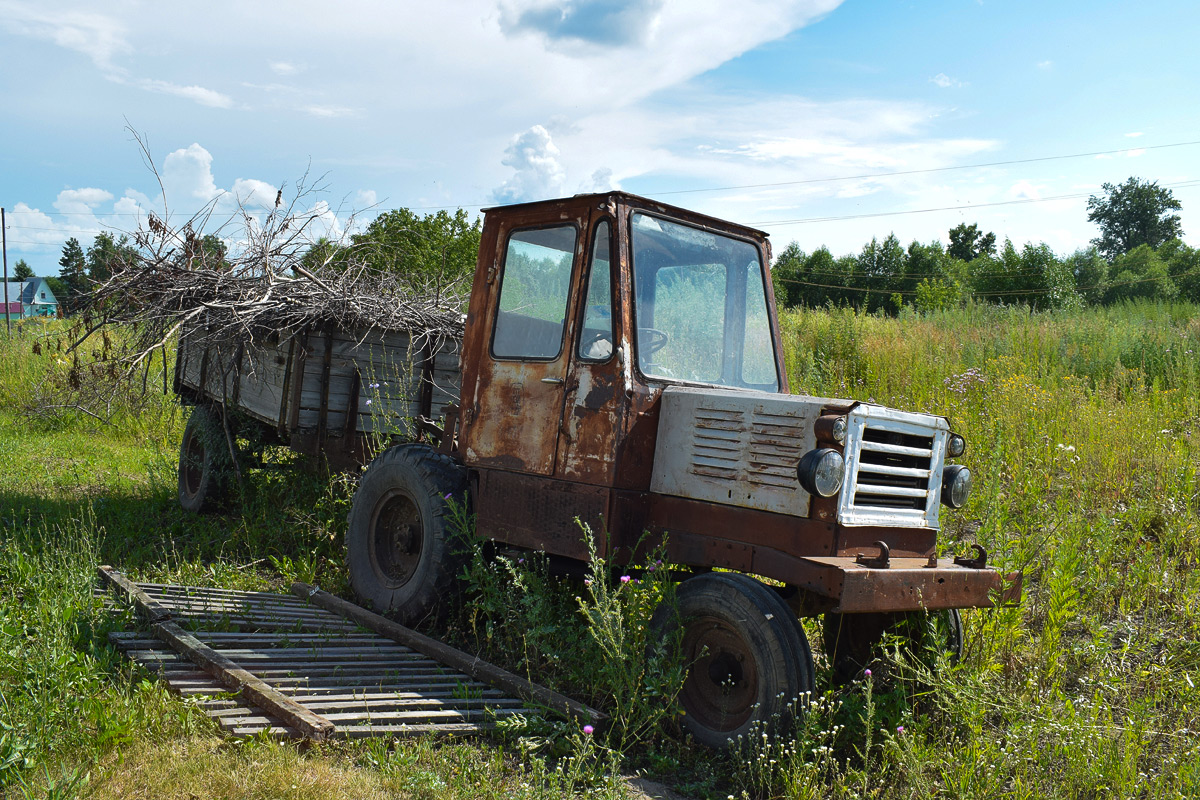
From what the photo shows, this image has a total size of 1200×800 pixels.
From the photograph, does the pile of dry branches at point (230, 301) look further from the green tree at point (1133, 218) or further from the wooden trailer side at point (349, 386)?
the green tree at point (1133, 218)

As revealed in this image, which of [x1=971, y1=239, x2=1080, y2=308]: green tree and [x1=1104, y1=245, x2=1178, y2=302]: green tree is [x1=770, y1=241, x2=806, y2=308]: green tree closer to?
[x1=971, y1=239, x2=1080, y2=308]: green tree

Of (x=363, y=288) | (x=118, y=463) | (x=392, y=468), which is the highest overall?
(x=363, y=288)

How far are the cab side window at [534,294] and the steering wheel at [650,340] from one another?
Result: 17.7 inches

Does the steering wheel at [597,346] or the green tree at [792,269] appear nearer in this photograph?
the steering wheel at [597,346]

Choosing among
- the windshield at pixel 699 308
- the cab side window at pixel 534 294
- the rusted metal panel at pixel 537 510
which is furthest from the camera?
the cab side window at pixel 534 294

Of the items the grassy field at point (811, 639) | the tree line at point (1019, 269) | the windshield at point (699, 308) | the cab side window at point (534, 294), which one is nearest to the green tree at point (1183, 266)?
the tree line at point (1019, 269)

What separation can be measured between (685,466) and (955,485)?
1.34m

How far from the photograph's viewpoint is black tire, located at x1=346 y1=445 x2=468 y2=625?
4930mm

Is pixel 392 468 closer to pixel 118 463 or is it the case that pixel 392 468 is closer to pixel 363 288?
pixel 363 288

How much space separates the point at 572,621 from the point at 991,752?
2.00m

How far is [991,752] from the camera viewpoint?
3.54 metres

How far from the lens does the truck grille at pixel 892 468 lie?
3.65 meters

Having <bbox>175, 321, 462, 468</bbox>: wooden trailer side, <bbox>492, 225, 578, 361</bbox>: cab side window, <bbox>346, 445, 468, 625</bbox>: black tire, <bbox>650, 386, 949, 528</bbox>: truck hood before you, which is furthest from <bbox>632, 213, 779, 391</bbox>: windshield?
<bbox>175, 321, 462, 468</bbox>: wooden trailer side

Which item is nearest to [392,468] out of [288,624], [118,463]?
[288,624]
